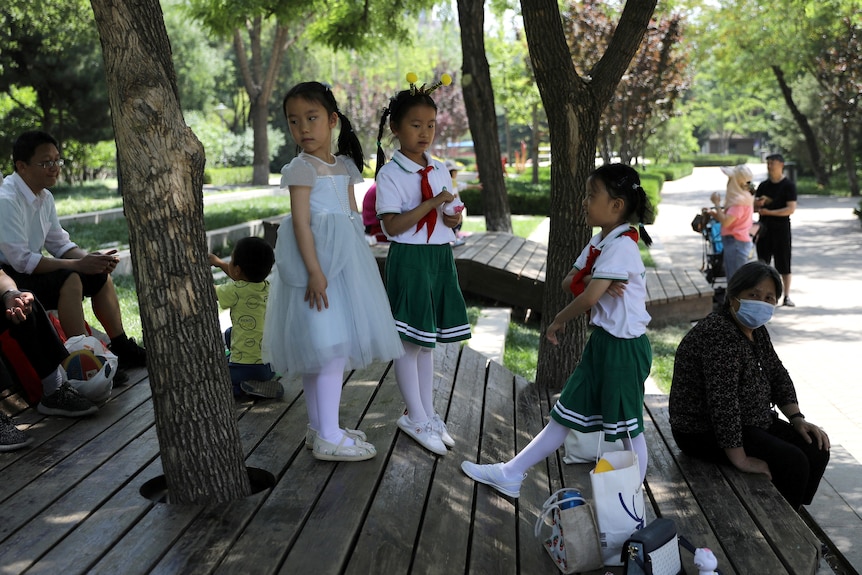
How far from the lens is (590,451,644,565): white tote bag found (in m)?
3.08

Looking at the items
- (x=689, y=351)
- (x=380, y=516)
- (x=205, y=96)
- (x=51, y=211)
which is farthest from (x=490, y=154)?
(x=205, y=96)

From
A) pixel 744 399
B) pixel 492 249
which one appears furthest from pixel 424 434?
pixel 492 249

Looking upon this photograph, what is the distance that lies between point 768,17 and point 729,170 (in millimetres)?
17597

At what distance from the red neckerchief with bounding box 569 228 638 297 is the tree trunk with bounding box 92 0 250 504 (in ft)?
4.86

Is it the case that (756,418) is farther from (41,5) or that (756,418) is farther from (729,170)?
(41,5)

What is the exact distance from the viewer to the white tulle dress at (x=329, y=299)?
12.2ft

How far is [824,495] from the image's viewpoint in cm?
509

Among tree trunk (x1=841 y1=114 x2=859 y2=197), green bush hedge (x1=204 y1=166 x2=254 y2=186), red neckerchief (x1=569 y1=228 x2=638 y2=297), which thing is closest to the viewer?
red neckerchief (x1=569 y1=228 x2=638 y2=297)

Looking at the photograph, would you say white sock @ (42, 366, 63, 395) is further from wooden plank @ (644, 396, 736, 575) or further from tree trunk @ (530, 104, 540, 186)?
tree trunk @ (530, 104, 540, 186)

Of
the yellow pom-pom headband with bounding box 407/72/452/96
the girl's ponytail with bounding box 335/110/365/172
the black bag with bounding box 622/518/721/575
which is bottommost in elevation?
the black bag with bounding box 622/518/721/575

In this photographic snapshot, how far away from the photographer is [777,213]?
10570 mm

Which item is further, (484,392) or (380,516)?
(484,392)

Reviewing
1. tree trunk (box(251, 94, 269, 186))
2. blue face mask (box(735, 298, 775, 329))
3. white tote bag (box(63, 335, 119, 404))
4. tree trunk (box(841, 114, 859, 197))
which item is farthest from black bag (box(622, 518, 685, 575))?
tree trunk (box(251, 94, 269, 186))

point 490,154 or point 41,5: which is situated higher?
point 41,5
